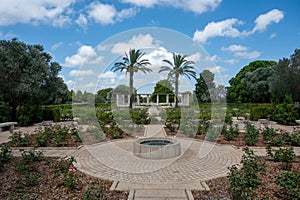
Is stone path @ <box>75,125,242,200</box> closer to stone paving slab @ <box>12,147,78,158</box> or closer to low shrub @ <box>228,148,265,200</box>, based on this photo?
stone paving slab @ <box>12,147,78,158</box>

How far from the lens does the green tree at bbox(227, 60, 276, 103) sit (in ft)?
110

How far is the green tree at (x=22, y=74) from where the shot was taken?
39.3 ft

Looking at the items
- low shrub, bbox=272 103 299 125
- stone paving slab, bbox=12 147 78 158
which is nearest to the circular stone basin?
stone paving slab, bbox=12 147 78 158

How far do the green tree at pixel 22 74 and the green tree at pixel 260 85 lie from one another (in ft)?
82.6

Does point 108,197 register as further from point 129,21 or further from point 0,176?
point 129,21

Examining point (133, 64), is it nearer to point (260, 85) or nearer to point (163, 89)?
point (163, 89)

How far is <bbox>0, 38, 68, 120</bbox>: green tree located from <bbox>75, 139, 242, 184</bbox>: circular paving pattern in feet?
24.6

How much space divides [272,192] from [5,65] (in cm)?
1323

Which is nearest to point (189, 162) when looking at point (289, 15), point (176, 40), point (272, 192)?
point (272, 192)

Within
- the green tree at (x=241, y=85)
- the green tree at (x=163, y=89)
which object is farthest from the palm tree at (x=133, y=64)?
the green tree at (x=241, y=85)

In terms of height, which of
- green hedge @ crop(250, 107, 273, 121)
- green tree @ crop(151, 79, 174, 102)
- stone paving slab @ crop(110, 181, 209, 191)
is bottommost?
stone paving slab @ crop(110, 181, 209, 191)

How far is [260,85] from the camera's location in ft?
93.6

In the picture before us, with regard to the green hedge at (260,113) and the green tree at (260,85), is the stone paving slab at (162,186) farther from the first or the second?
the green tree at (260,85)

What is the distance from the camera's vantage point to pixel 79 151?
6492mm
